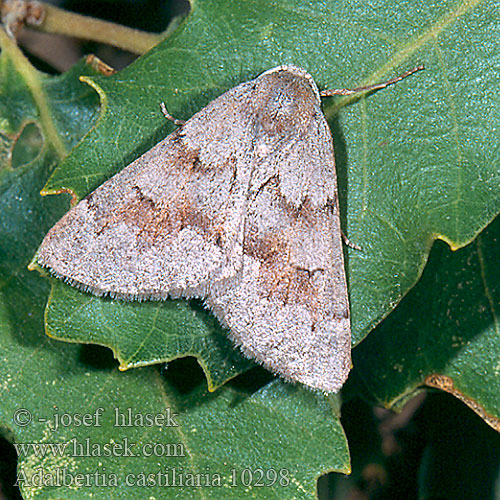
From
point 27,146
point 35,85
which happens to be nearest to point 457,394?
point 27,146

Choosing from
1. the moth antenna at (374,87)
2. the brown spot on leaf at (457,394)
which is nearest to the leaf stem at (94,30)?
the moth antenna at (374,87)

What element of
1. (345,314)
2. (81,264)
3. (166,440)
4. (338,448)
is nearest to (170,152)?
(81,264)

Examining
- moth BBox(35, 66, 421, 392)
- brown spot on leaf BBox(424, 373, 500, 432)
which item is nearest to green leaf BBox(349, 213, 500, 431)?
brown spot on leaf BBox(424, 373, 500, 432)

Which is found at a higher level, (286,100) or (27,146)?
(286,100)

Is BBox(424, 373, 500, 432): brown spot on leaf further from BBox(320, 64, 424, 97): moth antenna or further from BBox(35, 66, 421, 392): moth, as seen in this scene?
BBox(320, 64, 424, 97): moth antenna

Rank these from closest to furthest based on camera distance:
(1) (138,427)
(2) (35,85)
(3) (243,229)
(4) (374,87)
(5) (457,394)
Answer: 1. (4) (374,87)
2. (3) (243,229)
3. (1) (138,427)
4. (5) (457,394)
5. (2) (35,85)

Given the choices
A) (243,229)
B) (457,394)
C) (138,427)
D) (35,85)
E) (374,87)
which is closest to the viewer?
(374,87)

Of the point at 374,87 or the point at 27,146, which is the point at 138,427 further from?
the point at 374,87

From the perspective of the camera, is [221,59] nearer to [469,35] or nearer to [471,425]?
[469,35]
